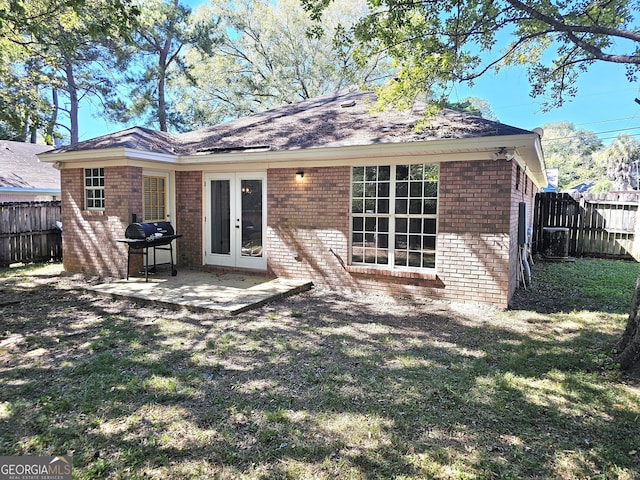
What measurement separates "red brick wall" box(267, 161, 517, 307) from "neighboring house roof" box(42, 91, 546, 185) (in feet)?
1.81

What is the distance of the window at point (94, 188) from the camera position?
910 centimetres

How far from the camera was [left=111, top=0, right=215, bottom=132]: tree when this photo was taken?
18.8 m

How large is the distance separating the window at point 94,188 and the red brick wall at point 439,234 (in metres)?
3.90

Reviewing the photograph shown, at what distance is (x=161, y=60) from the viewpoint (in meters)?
20.5

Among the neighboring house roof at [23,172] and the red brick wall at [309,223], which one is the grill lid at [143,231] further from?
the neighboring house roof at [23,172]

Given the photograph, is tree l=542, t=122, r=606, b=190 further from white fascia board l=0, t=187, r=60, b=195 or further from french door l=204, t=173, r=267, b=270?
white fascia board l=0, t=187, r=60, b=195

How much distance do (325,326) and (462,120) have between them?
4.55 metres

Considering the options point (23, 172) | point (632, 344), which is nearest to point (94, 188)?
point (632, 344)

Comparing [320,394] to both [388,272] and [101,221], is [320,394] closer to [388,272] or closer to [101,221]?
[388,272]

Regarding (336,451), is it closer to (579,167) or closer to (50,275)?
(50,275)

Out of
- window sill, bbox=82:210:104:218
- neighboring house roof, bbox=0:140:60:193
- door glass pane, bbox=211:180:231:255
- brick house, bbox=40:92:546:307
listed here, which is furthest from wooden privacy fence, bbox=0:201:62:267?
door glass pane, bbox=211:180:231:255

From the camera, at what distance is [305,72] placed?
74.6ft

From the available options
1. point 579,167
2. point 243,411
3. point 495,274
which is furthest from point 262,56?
point 579,167

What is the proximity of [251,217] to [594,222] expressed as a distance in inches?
459
